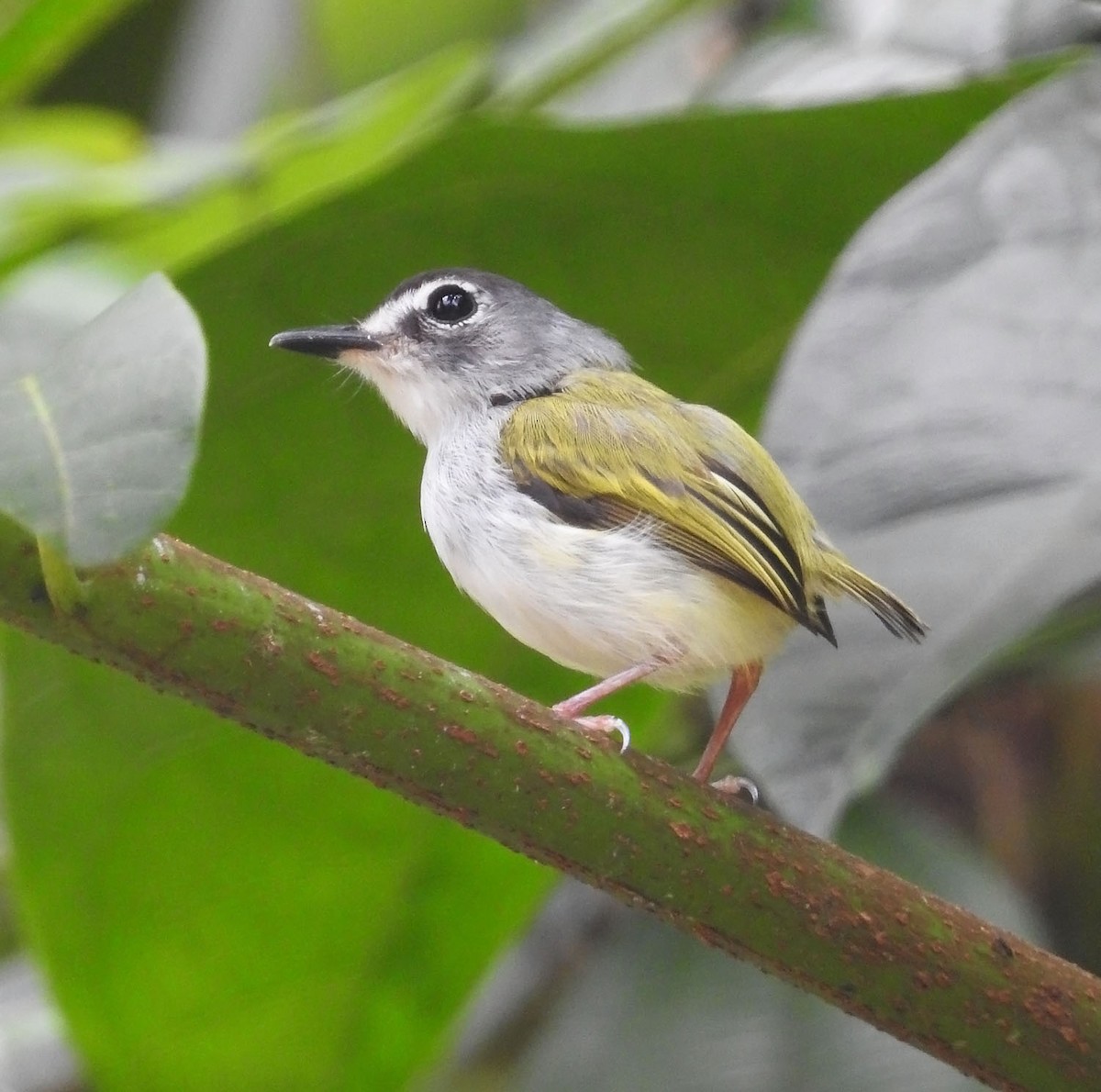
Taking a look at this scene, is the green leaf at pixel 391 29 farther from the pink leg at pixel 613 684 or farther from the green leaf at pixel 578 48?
the pink leg at pixel 613 684

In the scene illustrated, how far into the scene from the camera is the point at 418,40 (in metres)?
2.59

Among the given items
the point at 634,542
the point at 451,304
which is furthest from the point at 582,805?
the point at 451,304

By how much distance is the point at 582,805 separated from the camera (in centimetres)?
86

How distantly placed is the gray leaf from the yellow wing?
5cm

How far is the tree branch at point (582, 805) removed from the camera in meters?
0.80

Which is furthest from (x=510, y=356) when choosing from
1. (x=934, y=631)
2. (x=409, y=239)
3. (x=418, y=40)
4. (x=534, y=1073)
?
(x=418, y=40)

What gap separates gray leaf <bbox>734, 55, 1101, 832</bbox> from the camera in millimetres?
1181

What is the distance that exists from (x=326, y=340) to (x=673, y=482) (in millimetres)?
338

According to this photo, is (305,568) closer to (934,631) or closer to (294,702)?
(934,631)

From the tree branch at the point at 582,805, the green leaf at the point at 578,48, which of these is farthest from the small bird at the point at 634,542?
the green leaf at the point at 578,48

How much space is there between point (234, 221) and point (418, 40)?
0.68m

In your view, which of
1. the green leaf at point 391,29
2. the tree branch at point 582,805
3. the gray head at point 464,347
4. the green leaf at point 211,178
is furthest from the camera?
the green leaf at point 391,29

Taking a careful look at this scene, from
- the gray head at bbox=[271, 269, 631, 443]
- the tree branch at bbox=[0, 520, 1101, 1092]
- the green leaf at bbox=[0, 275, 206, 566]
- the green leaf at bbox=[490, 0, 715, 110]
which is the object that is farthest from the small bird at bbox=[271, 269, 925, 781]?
the green leaf at bbox=[490, 0, 715, 110]

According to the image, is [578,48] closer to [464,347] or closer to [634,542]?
[464,347]
